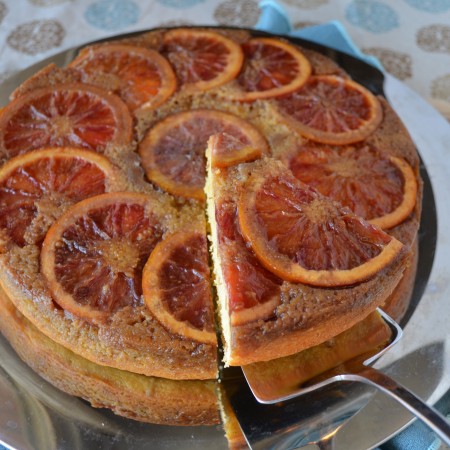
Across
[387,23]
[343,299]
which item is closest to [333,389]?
[343,299]

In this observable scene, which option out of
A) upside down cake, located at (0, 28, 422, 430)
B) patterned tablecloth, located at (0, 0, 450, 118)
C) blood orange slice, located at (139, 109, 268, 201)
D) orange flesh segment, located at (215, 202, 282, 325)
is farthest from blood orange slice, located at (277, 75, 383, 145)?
patterned tablecloth, located at (0, 0, 450, 118)

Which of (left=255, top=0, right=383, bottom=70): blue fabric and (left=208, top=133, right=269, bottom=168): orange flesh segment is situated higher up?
(left=255, top=0, right=383, bottom=70): blue fabric

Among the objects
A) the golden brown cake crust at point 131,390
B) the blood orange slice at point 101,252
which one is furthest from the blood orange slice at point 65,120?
the golden brown cake crust at point 131,390

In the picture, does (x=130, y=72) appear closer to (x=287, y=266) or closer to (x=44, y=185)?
(x=44, y=185)

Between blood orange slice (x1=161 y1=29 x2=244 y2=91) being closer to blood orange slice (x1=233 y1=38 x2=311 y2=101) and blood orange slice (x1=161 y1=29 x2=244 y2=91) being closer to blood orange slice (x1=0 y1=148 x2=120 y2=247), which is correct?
blood orange slice (x1=233 y1=38 x2=311 y2=101)

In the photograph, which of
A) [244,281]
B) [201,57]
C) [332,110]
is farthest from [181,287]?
[201,57]

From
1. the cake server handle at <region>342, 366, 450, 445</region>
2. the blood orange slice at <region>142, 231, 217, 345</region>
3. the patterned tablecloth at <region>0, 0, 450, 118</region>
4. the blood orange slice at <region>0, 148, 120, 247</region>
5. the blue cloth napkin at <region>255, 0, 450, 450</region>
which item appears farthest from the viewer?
the patterned tablecloth at <region>0, 0, 450, 118</region>

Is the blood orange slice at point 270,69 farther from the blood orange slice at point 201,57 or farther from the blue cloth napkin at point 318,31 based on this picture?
the blue cloth napkin at point 318,31
